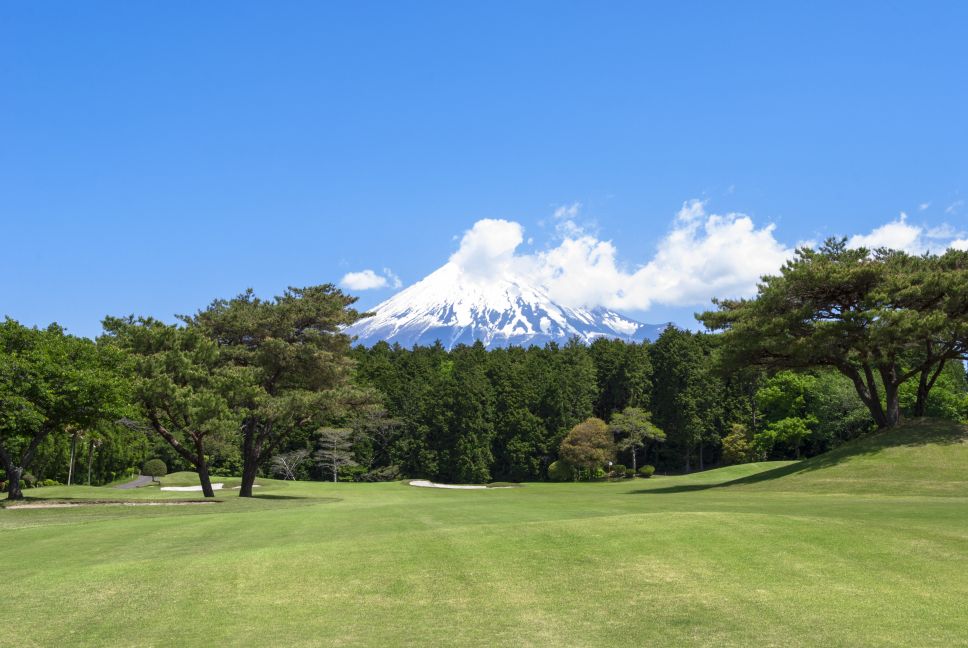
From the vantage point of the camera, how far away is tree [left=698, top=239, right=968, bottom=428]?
38.4 meters

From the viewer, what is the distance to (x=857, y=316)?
39406 mm

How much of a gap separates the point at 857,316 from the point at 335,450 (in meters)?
56.7

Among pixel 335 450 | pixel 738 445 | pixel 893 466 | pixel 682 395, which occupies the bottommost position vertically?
pixel 893 466

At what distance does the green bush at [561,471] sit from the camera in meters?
77.7

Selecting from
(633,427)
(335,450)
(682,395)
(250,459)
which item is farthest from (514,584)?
(682,395)

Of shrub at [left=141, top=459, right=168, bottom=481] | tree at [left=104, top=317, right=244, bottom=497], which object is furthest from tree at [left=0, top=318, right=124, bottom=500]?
shrub at [left=141, top=459, right=168, bottom=481]

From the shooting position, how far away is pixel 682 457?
87.9 metres

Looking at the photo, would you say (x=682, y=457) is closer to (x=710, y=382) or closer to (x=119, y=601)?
(x=710, y=382)

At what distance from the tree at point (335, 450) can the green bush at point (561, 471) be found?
71.9ft

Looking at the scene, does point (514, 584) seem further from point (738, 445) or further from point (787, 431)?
point (738, 445)

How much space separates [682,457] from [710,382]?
393 inches

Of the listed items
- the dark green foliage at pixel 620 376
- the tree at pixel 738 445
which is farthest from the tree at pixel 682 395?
the tree at pixel 738 445

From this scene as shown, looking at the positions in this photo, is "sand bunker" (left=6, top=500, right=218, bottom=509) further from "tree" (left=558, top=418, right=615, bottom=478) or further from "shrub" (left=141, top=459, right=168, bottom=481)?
"shrub" (left=141, top=459, right=168, bottom=481)

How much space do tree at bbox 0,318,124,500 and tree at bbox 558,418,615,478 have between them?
4706 cm
